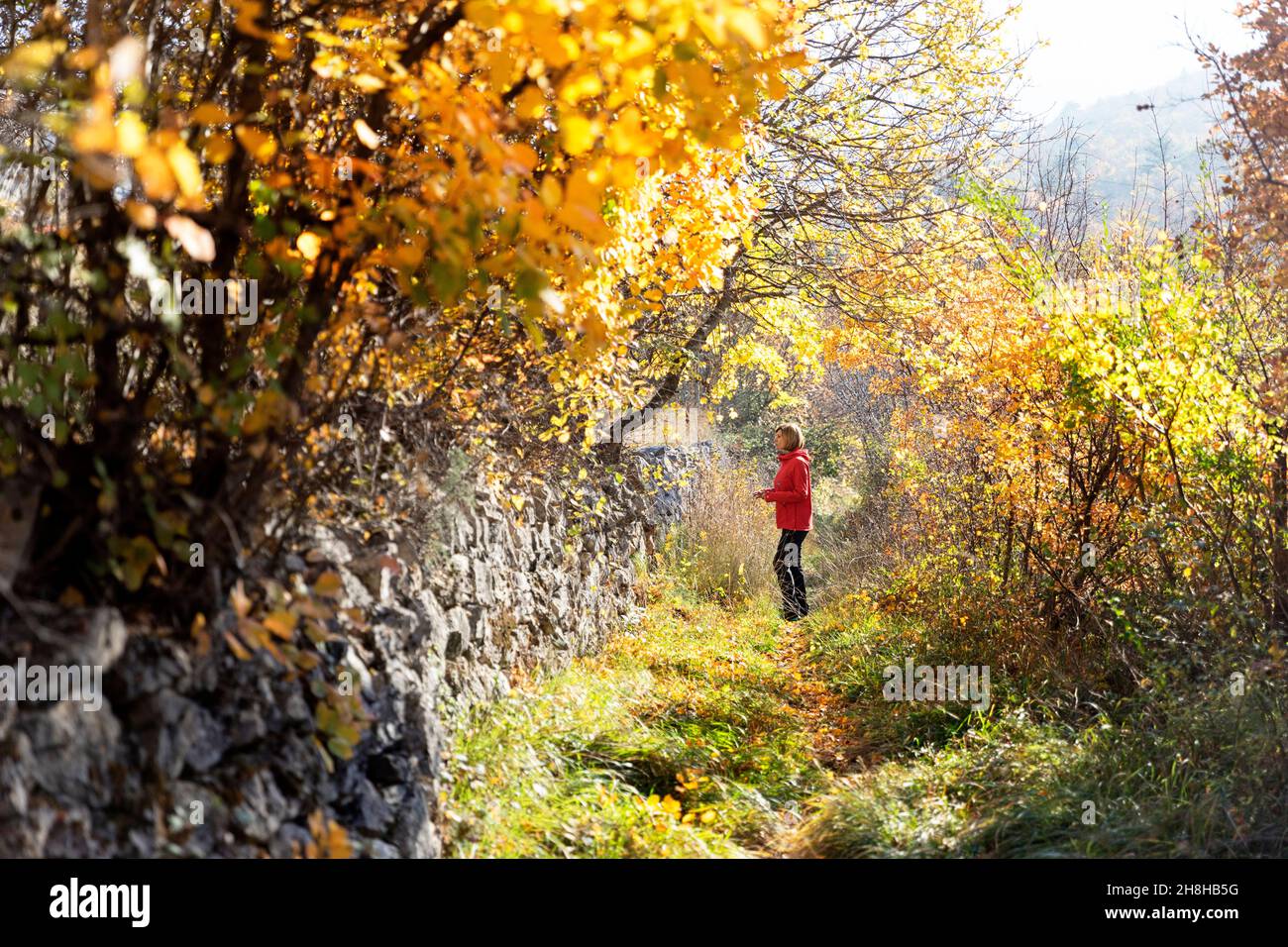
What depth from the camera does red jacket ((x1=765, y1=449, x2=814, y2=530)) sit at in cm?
973

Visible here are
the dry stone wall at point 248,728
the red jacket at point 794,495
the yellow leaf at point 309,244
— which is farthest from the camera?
the red jacket at point 794,495

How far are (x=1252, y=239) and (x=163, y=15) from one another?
4.97 m

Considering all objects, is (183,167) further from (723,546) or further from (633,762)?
(723,546)

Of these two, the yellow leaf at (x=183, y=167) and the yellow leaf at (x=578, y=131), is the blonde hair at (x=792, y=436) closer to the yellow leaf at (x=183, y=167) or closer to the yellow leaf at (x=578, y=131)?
the yellow leaf at (x=578, y=131)

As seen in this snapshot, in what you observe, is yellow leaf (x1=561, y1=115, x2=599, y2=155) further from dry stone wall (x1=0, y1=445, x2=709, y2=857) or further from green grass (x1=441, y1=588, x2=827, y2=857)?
green grass (x1=441, y1=588, x2=827, y2=857)

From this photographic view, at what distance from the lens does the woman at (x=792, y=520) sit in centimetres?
962

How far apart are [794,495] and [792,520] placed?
259 millimetres

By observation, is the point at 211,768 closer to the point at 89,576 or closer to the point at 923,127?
the point at 89,576

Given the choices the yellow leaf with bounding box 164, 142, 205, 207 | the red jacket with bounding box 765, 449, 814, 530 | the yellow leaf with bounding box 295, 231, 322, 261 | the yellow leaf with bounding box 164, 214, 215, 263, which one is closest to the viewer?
the yellow leaf with bounding box 164, 142, 205, 207

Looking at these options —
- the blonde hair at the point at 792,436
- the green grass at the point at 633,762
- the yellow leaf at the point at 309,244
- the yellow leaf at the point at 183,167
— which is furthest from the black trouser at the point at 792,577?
the yellow leaf at the point at 183,167

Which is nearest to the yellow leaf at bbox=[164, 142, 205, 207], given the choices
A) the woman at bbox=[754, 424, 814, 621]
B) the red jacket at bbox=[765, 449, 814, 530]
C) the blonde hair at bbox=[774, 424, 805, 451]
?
the woman at bbox=[754, 424, 814, 621]

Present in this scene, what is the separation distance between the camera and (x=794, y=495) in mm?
9734

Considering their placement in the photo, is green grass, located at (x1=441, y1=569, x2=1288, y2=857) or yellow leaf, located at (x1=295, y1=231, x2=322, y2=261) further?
green grass, located at (x1=441, y1=569, x2=1288, y2=857)
